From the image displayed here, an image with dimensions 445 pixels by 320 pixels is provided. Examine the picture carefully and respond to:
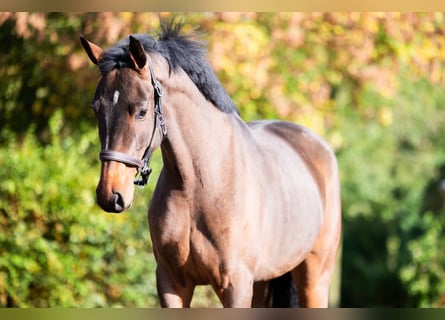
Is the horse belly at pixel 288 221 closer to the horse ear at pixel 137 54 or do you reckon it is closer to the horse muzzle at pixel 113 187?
the horse muzzle at pixel 113 187

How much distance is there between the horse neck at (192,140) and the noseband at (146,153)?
0.11m

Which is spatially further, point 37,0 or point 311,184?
point 311,184

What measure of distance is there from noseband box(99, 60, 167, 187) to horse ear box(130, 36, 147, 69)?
72 mm

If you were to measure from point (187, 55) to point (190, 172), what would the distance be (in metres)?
0.53

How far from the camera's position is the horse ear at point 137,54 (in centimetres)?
345

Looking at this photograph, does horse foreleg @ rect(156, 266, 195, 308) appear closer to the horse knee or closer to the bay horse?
the bay horse

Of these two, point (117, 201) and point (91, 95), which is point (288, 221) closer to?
point (117, 201)

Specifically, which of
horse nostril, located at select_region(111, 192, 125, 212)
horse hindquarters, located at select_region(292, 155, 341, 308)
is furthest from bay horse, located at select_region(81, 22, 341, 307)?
horse hindquarters, located at select_region(292, 155, 341, 308)

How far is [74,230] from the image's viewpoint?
7.21 meters

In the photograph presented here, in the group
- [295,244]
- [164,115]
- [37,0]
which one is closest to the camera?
[37,0]

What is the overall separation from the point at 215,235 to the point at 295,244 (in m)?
0.71

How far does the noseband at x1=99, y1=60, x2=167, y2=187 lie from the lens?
11.2 feet

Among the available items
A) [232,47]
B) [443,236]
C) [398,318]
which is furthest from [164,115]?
[443,236]

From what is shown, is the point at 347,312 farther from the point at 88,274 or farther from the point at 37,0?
the point at 88,274
